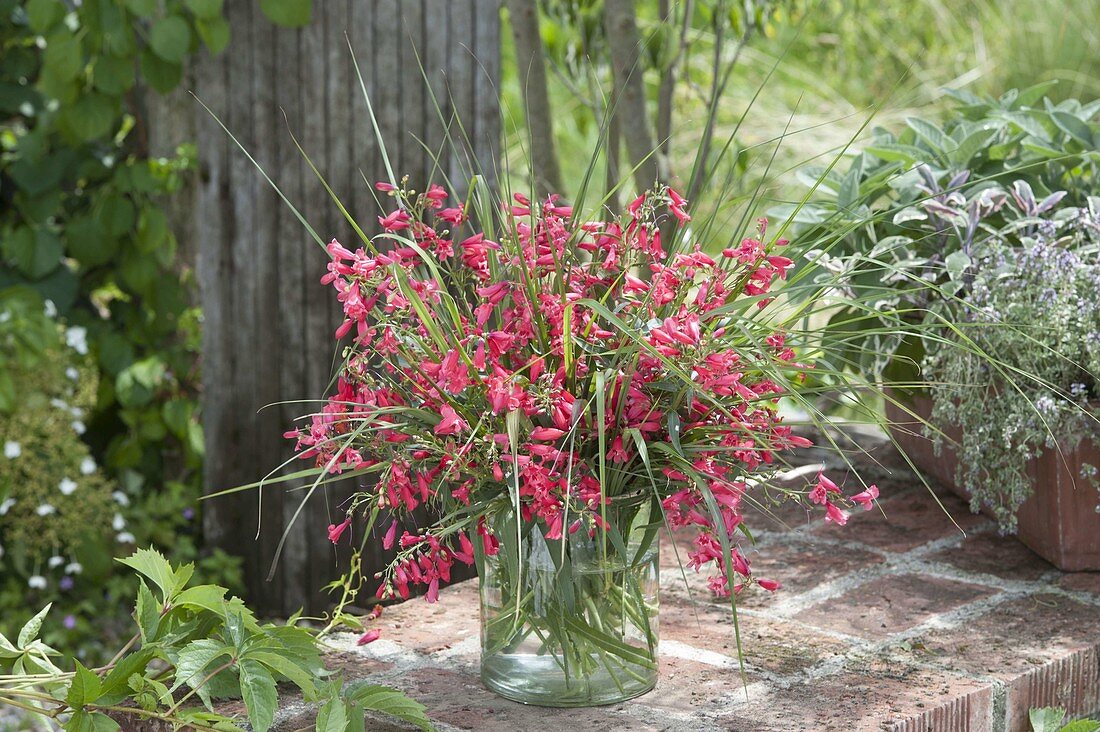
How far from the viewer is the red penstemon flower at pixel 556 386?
3.52 feet

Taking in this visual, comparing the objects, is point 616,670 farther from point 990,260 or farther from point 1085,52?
point 1085,52

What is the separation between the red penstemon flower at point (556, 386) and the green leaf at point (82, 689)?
0.92 ft

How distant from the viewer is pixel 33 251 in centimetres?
305

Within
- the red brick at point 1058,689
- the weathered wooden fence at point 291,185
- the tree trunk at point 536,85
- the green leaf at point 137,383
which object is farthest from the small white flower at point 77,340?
the red brick at point 1058,689

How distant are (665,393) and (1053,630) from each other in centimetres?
73

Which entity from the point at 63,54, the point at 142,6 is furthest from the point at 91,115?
the point at 142,6

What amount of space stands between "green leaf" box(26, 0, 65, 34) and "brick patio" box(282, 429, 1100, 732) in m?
1.85

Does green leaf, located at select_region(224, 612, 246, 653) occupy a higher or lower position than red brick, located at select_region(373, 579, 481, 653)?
higher

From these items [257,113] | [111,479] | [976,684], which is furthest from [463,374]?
[111,479]

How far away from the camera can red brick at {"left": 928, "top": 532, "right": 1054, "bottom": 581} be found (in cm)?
175

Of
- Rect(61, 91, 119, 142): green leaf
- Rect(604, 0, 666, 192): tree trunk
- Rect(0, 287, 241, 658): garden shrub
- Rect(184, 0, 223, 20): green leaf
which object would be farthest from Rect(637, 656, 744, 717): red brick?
Rect(61, 91, 119, 142): green leaf

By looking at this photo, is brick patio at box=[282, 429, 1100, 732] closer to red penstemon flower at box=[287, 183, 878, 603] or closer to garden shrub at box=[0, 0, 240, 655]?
red penstemon flower at box=[287, 183, 878, 603]

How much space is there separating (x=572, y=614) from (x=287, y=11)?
1.89 meters

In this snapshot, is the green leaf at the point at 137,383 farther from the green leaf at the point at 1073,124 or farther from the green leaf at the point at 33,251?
the green leaf at the point at 1073,124
